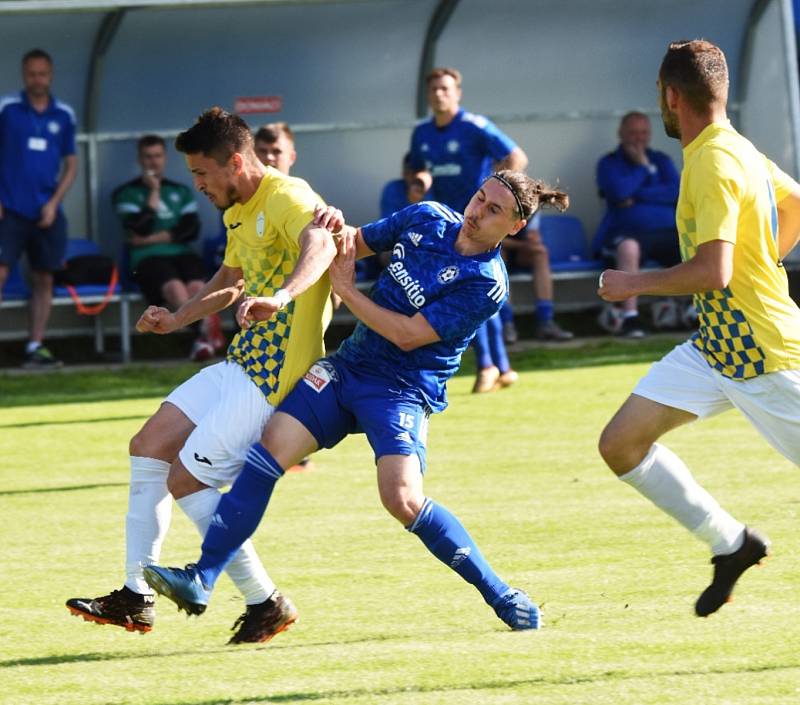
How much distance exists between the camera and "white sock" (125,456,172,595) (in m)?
5.56

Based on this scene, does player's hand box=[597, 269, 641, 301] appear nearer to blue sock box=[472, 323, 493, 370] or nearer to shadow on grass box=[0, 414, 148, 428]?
blue sock box=[472, 323, 493, 370]

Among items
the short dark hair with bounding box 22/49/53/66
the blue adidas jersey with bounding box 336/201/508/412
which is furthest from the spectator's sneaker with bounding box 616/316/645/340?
the blue adidas jersey with bounding box 336/201/508/412

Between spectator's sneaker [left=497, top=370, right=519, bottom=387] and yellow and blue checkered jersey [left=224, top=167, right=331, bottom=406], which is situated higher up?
yellow and blue checkered jersey [left=224, top=167, right=331, bottom=406]

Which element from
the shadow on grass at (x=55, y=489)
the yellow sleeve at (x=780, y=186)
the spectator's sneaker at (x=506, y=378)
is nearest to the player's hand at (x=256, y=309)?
the yellow sleeve at (x=780, y=186)

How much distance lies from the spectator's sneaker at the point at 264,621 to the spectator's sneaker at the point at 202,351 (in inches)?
323

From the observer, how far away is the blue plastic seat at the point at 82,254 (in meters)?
13.5

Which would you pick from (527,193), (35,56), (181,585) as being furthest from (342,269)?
(35,56)

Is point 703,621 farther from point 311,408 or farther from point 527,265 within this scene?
point 527,265

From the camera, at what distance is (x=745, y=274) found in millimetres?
5250

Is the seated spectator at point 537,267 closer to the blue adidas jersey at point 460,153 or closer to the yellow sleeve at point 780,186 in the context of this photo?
the blue adidas jersey at point 460,153

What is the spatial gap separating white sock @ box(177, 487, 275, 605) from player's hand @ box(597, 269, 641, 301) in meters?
1.46

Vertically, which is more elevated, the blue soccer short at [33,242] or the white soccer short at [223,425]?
the white soccer short at [223,425]

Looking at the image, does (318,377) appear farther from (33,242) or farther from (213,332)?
(213,332)

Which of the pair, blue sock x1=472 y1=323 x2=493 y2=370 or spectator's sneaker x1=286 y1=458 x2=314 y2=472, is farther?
blue sock x1=472 y1=323 x2=493 y2=370
